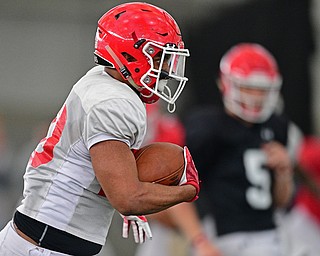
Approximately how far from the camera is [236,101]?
20.9 ft

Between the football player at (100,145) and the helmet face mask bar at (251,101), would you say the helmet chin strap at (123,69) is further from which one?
the helmet face mask bar at (251,101)

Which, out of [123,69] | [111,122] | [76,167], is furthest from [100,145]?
[123,69]

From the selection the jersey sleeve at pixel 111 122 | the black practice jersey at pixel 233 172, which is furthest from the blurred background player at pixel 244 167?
the jersey sleeve at pixel 111 122

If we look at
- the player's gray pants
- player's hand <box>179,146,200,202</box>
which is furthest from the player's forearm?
the player's gray pants

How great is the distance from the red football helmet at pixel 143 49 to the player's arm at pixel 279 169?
2.27m

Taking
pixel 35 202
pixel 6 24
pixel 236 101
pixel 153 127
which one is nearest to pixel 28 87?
pixel 6 24

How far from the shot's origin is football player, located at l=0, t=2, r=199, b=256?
12.4ft

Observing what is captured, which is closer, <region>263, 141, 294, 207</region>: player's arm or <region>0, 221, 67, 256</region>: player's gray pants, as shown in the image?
<region>0, 221, 67, 256</region>: player's gray pants

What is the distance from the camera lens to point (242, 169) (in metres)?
6.19

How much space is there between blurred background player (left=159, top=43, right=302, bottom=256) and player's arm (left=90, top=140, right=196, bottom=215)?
2.38 m

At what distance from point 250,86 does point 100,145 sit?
281cm

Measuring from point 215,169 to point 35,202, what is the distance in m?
2.38

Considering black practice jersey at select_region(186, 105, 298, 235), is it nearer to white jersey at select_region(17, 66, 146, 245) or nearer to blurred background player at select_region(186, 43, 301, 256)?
blurred background player at select_region(186, 43, 301, 256)

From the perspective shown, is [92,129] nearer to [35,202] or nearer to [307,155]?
[35,202]
